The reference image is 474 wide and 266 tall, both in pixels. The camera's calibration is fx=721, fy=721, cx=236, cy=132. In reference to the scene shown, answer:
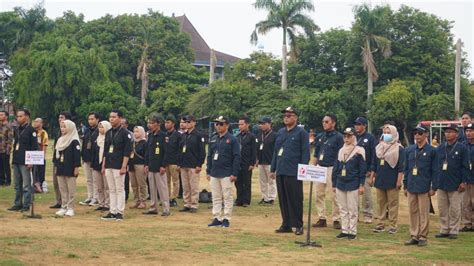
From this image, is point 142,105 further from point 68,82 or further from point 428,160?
point 428,160

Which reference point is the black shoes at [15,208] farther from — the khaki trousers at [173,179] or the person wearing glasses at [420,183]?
the person wearing glasses at [420,183]

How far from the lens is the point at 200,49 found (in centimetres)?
8888

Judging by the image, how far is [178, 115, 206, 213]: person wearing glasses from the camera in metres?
16.1

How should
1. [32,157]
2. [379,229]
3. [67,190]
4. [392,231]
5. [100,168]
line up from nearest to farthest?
[392,231] < [379,229] < [32,157] < [67,190] < [100,168]

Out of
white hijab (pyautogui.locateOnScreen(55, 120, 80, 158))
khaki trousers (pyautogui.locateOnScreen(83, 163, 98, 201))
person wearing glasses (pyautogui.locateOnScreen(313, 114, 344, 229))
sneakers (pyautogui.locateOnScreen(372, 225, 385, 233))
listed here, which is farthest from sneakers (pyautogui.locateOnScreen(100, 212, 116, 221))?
sneakers (pyautogui.locateOnScreen(372, 225, 385, 233))

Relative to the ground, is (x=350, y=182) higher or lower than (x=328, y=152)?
lower

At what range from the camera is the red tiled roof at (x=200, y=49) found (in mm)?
85625

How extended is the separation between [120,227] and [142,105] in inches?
1917

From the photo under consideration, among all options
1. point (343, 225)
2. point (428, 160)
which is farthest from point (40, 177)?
point (428, 160)

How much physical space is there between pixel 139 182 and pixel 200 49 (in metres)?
73.1

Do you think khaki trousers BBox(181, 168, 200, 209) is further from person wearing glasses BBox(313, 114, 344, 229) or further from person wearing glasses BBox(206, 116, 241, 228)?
person wearing glasses BBox(313, 114, 344, 229)

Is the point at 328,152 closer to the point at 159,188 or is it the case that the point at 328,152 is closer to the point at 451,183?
the point at 451,183

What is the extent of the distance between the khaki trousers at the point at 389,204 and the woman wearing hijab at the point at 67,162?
5946 millimetres

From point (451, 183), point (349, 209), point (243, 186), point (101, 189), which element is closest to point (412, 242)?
point (349, 209)
